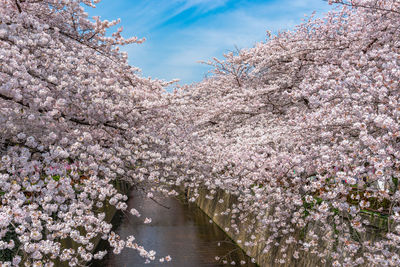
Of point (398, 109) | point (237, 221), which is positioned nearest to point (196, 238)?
point (237, 221)

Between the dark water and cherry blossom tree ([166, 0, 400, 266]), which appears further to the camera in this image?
the dark water

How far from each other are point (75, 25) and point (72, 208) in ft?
19.5

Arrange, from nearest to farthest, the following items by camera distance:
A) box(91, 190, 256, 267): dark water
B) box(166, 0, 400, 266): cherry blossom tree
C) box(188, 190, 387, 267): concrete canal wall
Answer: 1. box(166, 0, 400, 266): cherry blossom tree
2. box(188, 190, 387, 267): concrete canal wall
3. box(91, 190, 256, 267): dark water

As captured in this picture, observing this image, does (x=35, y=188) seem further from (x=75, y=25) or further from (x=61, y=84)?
(x=75, y=25)

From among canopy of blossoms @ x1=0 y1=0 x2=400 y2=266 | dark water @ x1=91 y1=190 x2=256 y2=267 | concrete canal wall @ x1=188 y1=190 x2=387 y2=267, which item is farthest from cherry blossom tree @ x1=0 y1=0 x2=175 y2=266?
concrete canal wall @ x1=188 y1=190 x2=387 y2=267

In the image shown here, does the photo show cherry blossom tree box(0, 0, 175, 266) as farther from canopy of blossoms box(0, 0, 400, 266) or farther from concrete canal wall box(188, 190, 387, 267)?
concrete canal wall box(188, 190, 387, 267)

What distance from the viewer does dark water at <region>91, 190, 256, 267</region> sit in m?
13.4

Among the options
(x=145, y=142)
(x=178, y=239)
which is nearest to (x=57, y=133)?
(x=145, y=142)

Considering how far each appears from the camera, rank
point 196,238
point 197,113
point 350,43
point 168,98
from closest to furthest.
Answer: point 168,98, point 350,43, point 196,238, point 197,113

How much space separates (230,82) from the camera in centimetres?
1955

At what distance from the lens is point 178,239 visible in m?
16.9

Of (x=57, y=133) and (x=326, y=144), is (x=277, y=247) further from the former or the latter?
(x=57, y=133)

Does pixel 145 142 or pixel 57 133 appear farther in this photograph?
pixel 145 142

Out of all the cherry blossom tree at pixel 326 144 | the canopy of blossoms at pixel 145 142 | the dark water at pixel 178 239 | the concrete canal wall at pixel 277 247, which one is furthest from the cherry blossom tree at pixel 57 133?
the concrete canal wall at pixel 277 247
